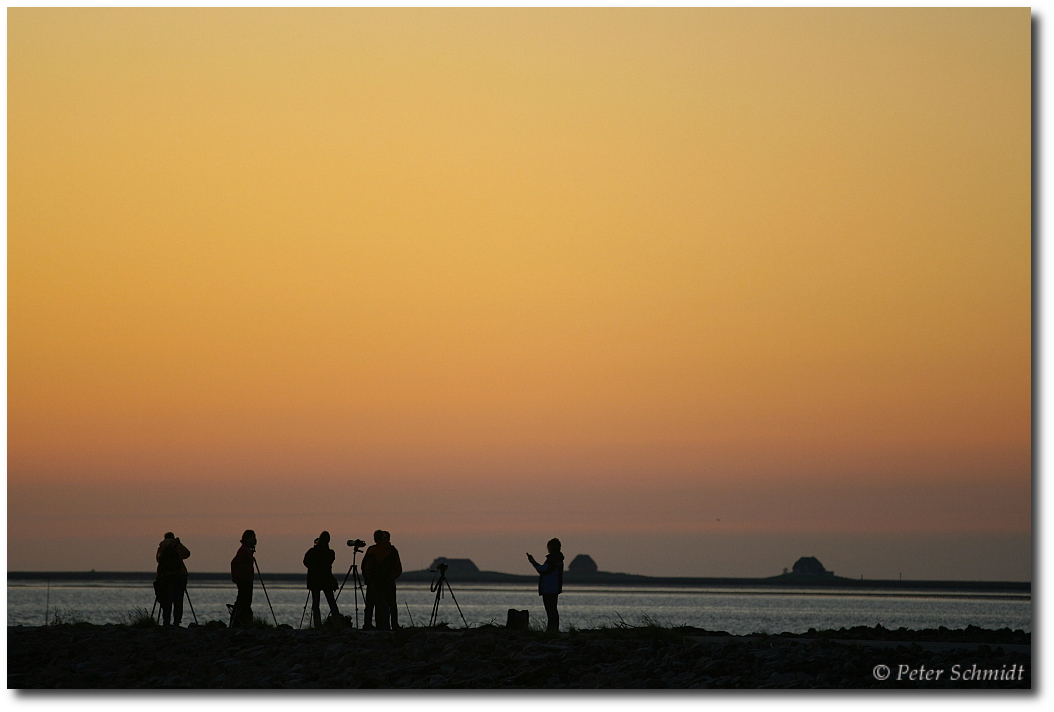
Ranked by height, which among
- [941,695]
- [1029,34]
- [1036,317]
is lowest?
Answer: [941,695]

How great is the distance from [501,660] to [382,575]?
3.25 metres

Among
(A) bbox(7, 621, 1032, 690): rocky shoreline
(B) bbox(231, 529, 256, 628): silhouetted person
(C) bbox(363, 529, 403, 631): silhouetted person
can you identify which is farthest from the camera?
(B) bbox(231, 529, 256, 628): silhouetted person

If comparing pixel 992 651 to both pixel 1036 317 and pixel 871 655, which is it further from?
pixel 1036 317

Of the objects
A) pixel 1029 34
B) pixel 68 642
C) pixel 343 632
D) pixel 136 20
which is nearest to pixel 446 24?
pixel 136 20

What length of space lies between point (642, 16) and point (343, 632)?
353 inches

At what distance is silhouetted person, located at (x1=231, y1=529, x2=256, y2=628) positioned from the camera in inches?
697

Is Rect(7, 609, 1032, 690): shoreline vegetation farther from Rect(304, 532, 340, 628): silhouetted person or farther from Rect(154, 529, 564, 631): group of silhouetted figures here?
Rect(304, 532, 340, 628): silhouetted person

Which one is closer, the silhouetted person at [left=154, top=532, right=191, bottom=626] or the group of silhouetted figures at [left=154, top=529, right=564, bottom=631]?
the group of silhouetted figures at [left=154, top=529, right=564, bottom=631]

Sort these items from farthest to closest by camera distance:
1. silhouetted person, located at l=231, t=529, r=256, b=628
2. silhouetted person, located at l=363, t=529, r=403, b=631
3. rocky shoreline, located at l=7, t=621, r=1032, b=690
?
silhouetted person, located at l=231, t=529, r=256, b=628 → silhouetted person, located at l=363, t=529, r=403, b=631 → rocky shoreline, located at l=7, t=621, r=1032, b=690

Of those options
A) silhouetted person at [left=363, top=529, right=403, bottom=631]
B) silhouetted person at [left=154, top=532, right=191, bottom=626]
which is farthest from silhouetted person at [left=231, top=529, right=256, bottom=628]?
silhouetted person at [left=363, top=529, right=403, bottom=631]

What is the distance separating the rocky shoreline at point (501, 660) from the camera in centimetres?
1357

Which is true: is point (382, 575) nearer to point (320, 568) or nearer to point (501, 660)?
point (320, 568)

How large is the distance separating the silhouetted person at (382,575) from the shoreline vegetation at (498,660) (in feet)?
2.95

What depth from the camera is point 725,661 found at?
14039mm
